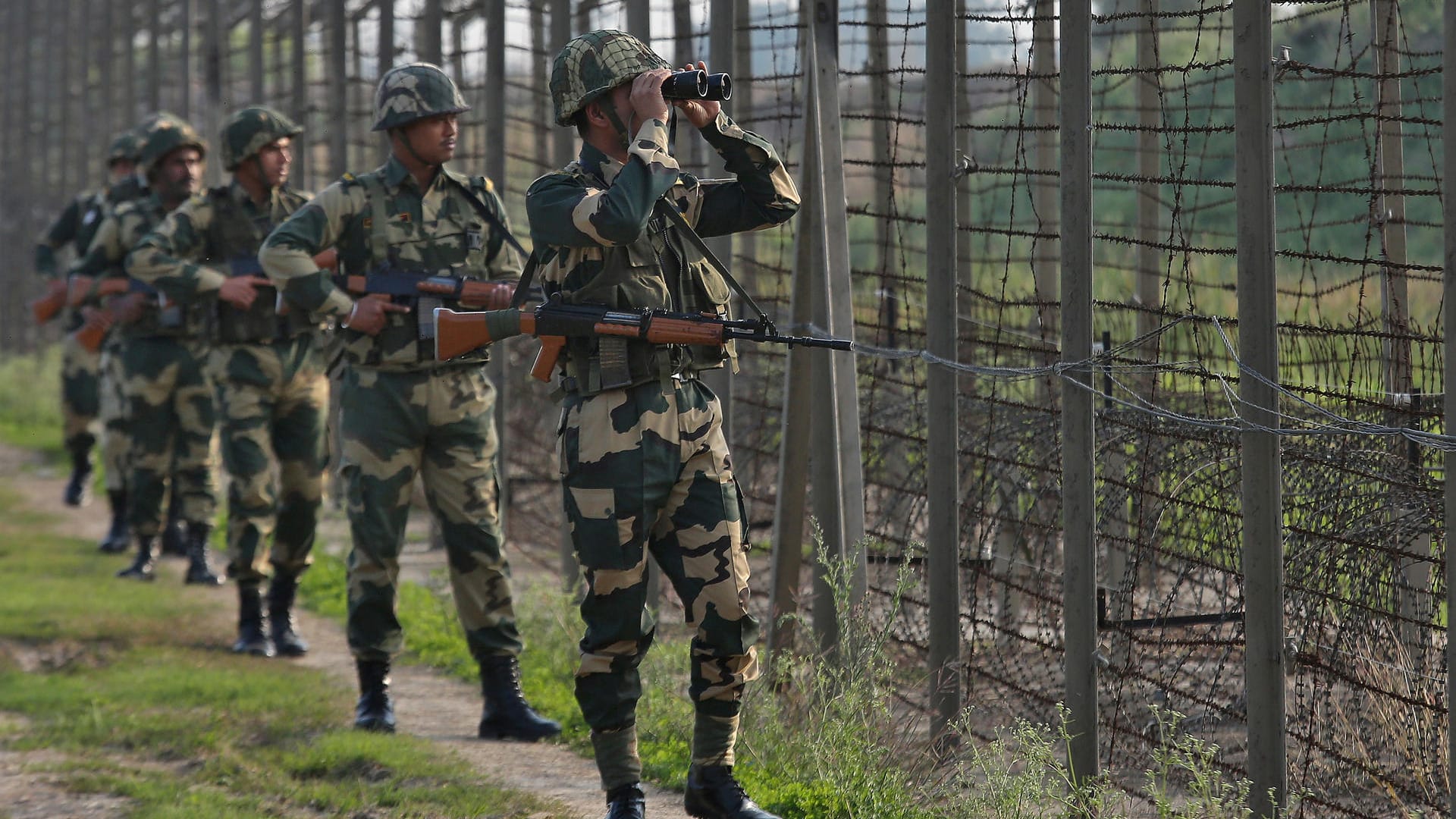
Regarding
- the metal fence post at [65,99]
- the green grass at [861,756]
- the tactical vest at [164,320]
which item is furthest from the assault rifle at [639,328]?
the metal fence post at [65,99]

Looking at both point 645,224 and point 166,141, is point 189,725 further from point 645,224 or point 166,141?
point 166,141

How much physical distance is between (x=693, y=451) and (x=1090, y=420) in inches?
39.7

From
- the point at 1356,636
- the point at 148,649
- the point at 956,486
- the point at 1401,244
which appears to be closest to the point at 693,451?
the point at 956,486

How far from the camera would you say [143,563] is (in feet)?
31.1

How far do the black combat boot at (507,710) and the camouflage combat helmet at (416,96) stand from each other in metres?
1.90

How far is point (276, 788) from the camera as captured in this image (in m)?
5.24

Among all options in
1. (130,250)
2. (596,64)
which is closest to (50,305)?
(130,250)

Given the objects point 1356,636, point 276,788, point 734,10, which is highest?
point 734,10

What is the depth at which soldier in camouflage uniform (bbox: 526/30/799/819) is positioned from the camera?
13.9ft

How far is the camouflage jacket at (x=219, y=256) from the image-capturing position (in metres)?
7.58

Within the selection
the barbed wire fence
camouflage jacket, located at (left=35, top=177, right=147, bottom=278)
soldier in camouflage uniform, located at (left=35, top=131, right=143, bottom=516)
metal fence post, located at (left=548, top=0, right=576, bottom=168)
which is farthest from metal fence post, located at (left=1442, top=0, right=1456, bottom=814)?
soldier in camouflage uniform, located at (left=35, top=131, right=143, bottom=516)

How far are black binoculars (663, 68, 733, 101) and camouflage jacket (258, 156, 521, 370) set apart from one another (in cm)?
199

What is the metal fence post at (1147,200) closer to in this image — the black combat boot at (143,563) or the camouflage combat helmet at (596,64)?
the camouflage combat helmet at (596,64)

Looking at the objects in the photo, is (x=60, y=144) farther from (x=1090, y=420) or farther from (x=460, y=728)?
(x=1090, y=420)
